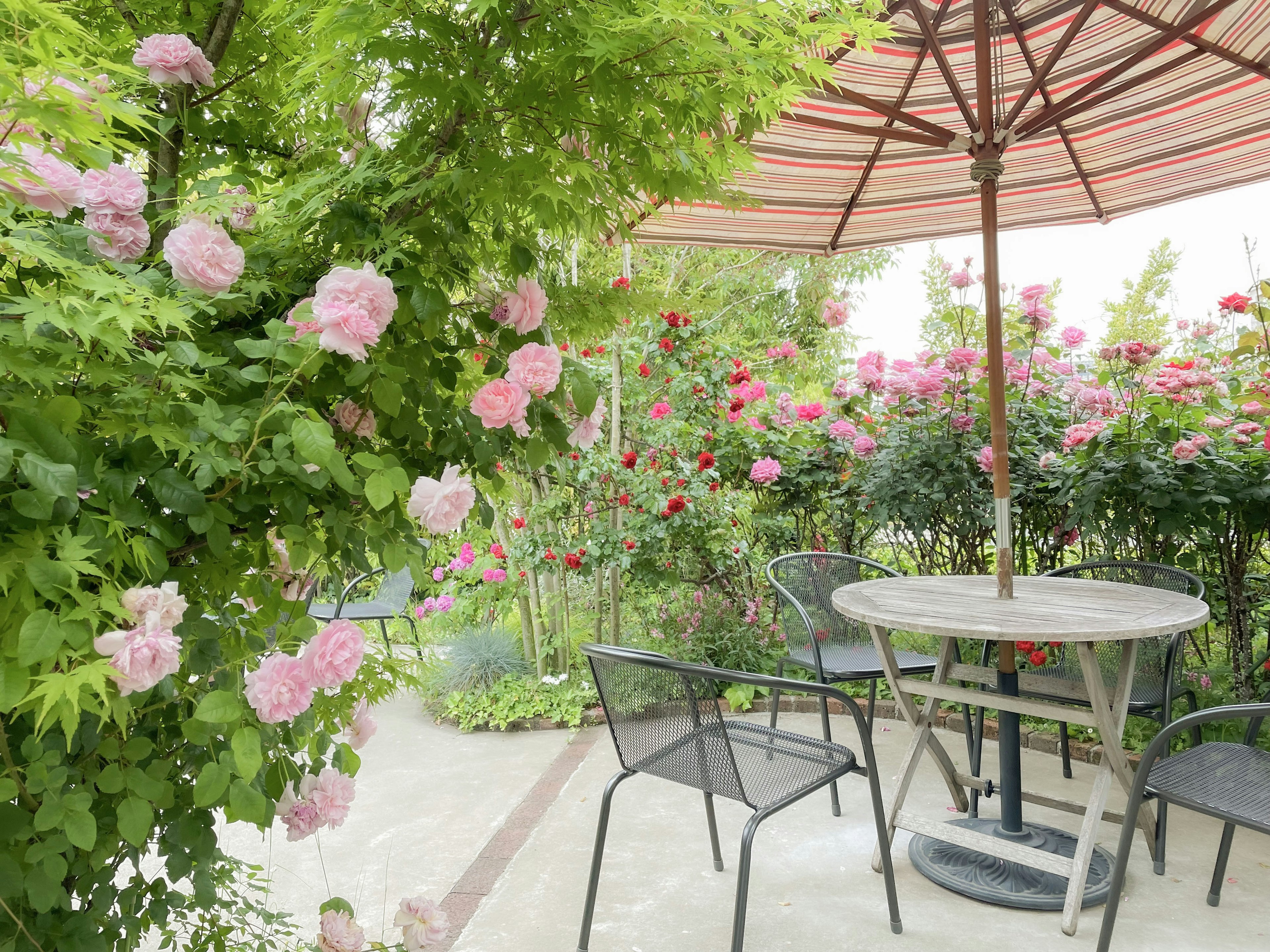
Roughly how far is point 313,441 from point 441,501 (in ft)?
0.68

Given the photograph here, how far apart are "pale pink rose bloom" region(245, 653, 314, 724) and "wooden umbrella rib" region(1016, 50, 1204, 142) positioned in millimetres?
2500

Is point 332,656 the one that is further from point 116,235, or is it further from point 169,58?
point 169,58

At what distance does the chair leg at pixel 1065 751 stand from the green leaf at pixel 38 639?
314 cm

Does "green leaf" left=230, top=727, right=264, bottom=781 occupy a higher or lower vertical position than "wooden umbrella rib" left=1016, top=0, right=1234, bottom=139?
lower

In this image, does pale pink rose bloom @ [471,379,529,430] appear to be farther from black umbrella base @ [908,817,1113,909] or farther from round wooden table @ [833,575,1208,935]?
black umbrella base @ [908,817,1113,909]

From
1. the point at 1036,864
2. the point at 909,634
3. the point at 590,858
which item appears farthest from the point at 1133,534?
the point at 590,858

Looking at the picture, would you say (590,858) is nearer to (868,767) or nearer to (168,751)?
(868,767)

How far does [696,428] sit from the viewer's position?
4359 millimetres

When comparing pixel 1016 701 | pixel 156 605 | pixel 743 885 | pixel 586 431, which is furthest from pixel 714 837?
pixel 156 605

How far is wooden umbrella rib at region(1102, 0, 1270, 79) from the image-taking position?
2334mm

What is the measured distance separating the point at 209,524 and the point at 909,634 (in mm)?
4013

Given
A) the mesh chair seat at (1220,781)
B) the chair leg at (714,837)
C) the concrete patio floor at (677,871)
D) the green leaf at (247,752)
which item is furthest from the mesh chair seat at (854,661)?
the green leaf at (247,752)

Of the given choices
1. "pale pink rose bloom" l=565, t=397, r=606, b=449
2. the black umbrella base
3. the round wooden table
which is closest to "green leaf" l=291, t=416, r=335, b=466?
"pale pink rose bloom" l=565, t=397, r=606, b=449

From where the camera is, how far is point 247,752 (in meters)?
0.94
